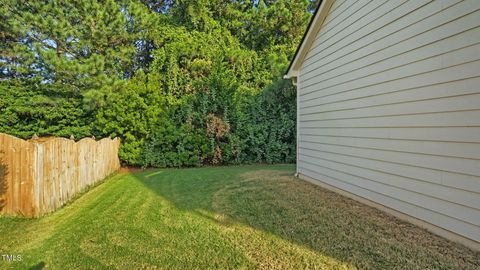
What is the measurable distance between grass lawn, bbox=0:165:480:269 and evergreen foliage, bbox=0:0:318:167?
4.79 metres

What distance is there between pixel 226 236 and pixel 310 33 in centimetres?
505

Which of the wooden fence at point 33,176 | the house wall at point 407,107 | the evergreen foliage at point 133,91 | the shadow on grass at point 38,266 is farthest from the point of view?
the evergreen foliage at point 133,91

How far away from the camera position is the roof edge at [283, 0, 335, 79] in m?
6.06

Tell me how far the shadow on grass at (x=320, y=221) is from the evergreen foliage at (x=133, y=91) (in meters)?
3.66

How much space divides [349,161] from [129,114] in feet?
23.8

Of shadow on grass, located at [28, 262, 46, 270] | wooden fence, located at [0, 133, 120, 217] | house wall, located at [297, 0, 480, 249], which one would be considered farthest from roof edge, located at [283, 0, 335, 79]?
shadow on grass, located at [28, 262, 46, 270]

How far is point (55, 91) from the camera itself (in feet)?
33.6

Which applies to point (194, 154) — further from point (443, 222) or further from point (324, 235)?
point (443, 222)

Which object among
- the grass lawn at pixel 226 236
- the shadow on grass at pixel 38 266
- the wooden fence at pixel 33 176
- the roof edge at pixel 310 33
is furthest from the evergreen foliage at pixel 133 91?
the shadow on grass at pixel 38 266

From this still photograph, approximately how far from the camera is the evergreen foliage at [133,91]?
9.23m

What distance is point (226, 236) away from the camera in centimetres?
342

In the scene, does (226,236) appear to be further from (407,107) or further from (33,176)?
(33,176)

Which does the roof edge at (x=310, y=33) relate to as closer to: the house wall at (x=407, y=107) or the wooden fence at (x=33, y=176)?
the house wall at (x=407, y=107)

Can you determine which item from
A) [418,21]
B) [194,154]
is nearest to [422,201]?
[418,21]
